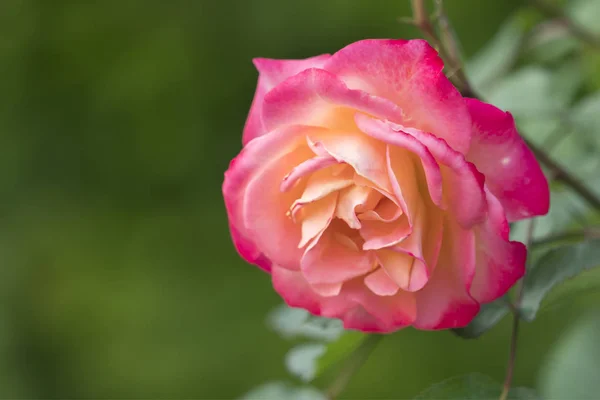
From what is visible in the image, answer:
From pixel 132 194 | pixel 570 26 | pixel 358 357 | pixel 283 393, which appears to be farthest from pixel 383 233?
pixel 132 194

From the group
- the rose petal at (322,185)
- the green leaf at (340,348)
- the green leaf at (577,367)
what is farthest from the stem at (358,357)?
the green leaf at (577,367)

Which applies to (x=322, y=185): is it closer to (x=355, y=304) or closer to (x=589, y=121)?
(x=355, y=304)

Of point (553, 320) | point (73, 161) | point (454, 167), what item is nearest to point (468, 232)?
point (454, 167)

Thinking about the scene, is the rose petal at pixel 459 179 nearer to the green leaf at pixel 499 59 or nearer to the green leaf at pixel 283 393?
the green leaf at pixel 283 393

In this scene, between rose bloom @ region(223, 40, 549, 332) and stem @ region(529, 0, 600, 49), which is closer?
rose bloom @ region(223, 40, 549, 332)

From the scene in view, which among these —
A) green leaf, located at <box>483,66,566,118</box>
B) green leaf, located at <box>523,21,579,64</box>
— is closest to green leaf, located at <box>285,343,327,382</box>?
green leaf, located at <box>483,66,566,118</box>

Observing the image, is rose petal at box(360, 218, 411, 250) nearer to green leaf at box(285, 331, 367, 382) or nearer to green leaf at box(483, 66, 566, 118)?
green leaf at box(285, 331, 367, 382)

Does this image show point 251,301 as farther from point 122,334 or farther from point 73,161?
point 73,161
